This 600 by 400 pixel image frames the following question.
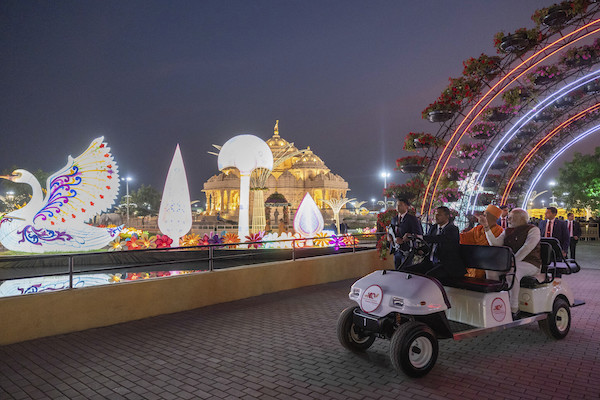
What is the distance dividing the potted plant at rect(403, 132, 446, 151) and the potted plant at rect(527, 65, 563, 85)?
13.2 feet

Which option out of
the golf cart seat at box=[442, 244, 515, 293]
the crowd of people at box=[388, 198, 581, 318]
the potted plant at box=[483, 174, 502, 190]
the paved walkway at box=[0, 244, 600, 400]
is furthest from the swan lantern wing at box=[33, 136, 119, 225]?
the potted plant at box=[483, 174, 502, 190]

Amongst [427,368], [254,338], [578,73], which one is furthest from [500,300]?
[578,73]

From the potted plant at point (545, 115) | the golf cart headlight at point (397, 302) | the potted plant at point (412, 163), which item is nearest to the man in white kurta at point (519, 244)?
the golf cart headlight at point (397, 302)

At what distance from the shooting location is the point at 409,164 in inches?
587

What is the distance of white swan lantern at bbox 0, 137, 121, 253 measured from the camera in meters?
18.5

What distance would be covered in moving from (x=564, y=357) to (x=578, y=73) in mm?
13782

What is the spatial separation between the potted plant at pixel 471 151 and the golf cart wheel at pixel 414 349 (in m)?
14.8

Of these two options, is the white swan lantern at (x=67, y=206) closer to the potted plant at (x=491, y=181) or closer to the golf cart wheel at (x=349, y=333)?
Result: the golf cart wheel at (x=349, y=333)

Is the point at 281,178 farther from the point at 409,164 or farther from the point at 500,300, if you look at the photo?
the point at 500,300

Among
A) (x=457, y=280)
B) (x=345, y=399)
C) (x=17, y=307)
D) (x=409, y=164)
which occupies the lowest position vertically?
(x=345, y=399)

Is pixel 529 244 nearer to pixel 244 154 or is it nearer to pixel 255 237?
pixel 255 237

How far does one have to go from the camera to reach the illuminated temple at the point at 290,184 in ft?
201

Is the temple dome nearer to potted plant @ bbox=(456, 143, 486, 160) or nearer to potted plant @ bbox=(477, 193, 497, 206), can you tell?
potted plant @ bbox=(477, 193, 497, 206)

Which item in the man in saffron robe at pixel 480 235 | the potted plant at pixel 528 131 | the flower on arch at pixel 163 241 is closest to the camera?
the man in saffron robe at pixel 480 235
